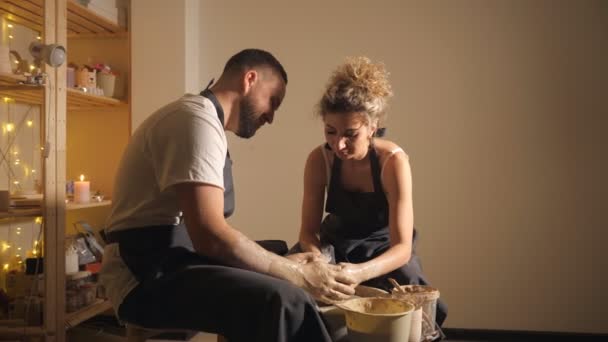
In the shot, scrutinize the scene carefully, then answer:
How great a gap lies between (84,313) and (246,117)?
1245 millimetres

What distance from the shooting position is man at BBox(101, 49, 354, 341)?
3.46 ft

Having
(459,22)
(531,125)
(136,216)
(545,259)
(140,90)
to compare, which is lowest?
(545,259)

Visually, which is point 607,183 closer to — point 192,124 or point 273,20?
point 273,20

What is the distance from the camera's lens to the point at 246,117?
150 centimetres

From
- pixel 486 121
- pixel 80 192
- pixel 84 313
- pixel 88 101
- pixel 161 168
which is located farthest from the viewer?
pixel 486 121

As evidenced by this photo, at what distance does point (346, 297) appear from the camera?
51.8 inches

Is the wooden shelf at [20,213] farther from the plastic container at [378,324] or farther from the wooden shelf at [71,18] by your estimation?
the plastic container at [378,324]

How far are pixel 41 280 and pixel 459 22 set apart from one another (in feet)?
7.32

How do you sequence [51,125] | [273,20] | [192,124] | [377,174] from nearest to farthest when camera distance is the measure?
[192,124], [377,174], [51,125], [273,20]

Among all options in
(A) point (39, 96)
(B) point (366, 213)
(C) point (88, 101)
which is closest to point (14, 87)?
(A) point (39, 96)

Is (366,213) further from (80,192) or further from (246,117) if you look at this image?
(80,192)

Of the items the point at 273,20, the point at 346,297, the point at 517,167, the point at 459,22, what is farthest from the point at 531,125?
the point at 346,297

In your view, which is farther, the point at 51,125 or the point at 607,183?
the point at 607,183

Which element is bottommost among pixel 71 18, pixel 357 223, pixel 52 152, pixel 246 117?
pixel 357 223
